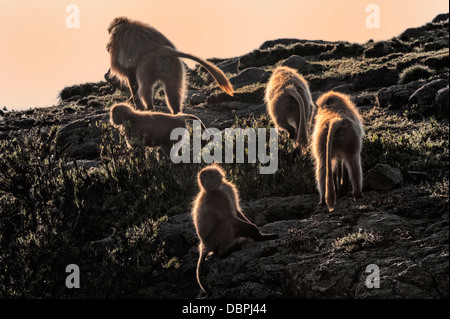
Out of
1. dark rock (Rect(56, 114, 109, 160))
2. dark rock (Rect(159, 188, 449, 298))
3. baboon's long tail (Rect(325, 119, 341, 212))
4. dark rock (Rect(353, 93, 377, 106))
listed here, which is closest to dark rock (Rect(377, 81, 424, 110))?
dark rock (Rect(353, 93, 377, 106))

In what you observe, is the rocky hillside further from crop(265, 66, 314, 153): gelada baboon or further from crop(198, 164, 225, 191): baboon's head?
crop(198, 164, 225, 191): baboon's head

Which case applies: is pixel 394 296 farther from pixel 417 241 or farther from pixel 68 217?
pixel 68 217

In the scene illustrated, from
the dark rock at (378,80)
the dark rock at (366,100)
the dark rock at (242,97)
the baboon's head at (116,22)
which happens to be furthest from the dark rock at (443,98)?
the dark rock at (242,97)

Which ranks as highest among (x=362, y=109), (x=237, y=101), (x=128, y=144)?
(x=237, y=101)

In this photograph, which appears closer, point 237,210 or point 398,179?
point 237,210

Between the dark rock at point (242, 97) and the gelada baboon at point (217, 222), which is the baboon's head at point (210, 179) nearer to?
the gelada baboon at point (217, 222)

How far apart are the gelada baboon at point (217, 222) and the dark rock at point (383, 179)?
5.58 ft

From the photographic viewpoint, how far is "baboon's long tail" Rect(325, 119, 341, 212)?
5.14 metres

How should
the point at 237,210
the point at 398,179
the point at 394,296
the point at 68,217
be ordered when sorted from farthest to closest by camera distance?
1. the point at 68,217
2. the point at 398,179
3. the point at 237,210
4. the point at 394,296

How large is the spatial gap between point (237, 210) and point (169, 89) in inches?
173

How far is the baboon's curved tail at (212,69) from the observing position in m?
8.14
